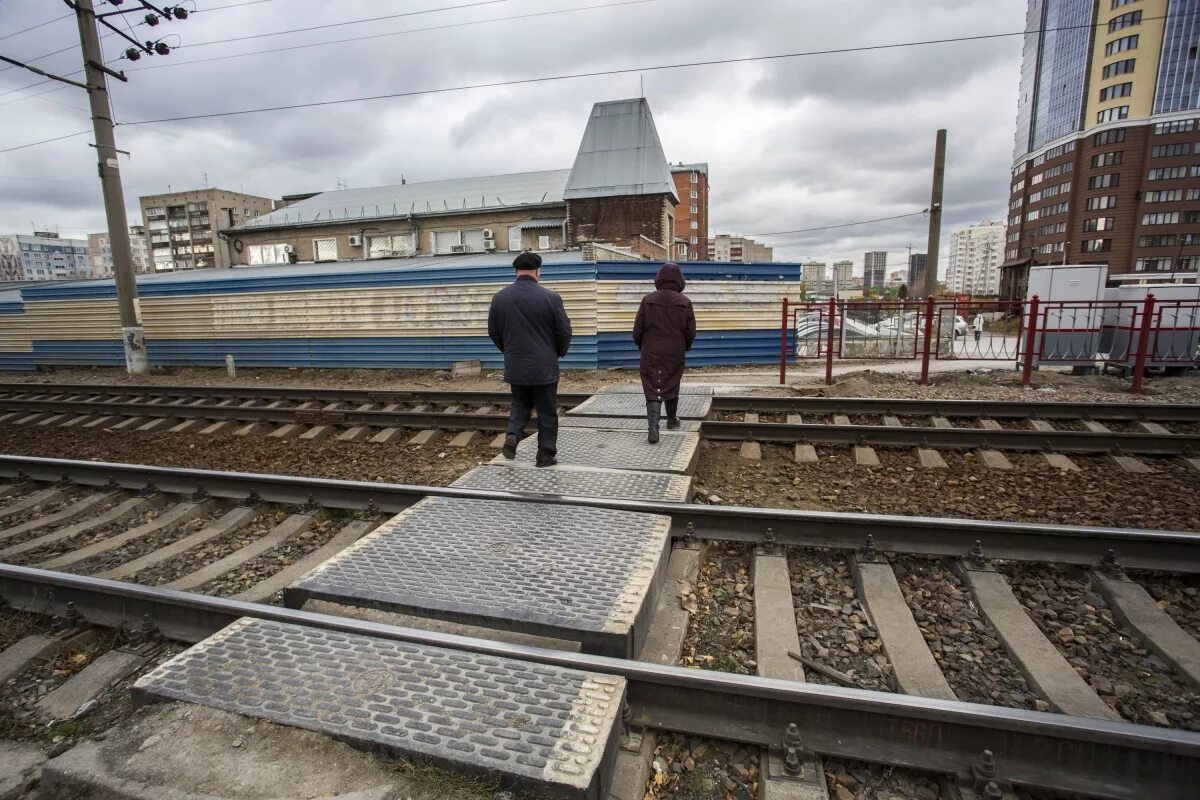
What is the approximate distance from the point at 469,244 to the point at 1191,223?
77.7 m

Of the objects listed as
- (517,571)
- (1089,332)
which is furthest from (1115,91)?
(517,571)

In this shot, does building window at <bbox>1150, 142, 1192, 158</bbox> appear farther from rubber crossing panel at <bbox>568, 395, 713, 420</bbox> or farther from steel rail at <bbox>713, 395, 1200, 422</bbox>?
rubber crossing panel at <bbox>568, 395, 713, 420</bbox>

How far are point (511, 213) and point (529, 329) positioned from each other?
3147cm

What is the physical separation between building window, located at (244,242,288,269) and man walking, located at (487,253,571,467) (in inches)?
1571

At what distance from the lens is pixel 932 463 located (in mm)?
6285

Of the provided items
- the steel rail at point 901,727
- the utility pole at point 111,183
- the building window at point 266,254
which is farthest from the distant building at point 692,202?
the steel rail at point 901,727

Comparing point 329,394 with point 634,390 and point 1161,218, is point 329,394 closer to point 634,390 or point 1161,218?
point 634,390

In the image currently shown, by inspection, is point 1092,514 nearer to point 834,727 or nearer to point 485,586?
point 834,727

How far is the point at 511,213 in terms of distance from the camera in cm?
3469

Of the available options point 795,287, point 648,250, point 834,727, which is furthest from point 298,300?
point 648,250

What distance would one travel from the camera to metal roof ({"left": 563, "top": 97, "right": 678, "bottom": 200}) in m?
30.6

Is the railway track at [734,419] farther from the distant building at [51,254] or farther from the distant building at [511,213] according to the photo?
the distant building at [51,254]

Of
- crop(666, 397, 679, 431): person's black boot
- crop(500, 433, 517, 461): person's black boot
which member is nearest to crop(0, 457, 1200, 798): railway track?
crop(500, 433, 517, 461): person's black boot

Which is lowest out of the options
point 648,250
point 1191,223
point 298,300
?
point 298,300
